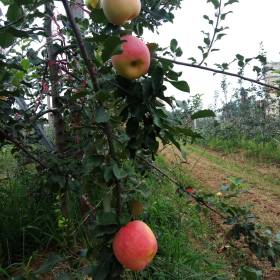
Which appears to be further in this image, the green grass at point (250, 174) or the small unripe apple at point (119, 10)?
the green grass at point (250, 174)

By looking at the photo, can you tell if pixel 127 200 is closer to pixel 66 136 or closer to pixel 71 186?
pixel 71 186

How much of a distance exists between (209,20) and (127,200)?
90 centimetres

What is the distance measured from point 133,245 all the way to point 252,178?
15.2 feet

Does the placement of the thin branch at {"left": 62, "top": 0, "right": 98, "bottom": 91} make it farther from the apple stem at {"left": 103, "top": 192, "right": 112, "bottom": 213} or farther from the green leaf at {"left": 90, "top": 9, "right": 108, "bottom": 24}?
the apple stem at {"left": 103, "top": 192, "right": 112, "bottom": 213}

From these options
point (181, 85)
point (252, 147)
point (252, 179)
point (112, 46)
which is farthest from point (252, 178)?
point (112, 46)

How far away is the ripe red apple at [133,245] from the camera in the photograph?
3.27ft

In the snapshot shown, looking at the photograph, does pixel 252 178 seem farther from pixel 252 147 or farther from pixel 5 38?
pixel 5 38

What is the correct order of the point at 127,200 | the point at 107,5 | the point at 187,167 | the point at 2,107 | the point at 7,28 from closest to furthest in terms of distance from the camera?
1. the point at 107,5
2. the point at 7,28
3. the point at 127,200
4. the point at 2,107
5. the point at 187,167

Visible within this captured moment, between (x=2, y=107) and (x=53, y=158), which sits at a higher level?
(x=2, y=107)

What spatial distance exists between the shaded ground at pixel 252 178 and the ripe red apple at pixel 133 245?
152 centimetres

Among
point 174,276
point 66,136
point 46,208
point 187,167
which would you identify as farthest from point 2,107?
point 187,167

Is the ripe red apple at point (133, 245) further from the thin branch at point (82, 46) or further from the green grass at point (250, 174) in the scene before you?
the green grass at point (250, 174)

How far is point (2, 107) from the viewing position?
1.67m

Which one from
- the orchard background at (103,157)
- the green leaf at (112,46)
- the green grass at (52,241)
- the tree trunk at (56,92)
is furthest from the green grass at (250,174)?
the green leaf at (112,46)
